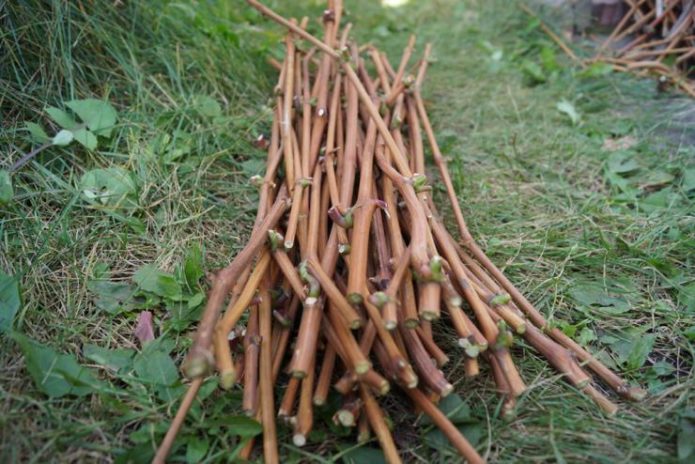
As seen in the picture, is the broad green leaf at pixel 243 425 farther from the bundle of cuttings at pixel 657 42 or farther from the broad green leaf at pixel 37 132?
the bundle of cuttings at pixel 657 42

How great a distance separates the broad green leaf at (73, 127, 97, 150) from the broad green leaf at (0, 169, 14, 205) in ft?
0.86

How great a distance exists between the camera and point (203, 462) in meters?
1.21

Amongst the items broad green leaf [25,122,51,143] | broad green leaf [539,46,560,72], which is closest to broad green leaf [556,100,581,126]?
broad green leaf [539,46,560,72]

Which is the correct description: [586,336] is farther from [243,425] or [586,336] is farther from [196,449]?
[196,449]

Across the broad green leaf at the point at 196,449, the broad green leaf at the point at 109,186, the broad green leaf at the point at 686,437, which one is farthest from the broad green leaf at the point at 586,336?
the broad green leaf at the point at 109,186

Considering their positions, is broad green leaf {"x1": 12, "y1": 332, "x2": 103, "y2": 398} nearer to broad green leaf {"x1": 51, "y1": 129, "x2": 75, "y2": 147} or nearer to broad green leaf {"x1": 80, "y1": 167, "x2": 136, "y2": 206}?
broad green leaf {"x1": 80, "y1": 167, "x2": 136, "y2": 206}

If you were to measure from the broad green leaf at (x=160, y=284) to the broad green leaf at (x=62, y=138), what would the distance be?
623 mm

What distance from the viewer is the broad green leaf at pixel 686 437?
47.2 inches

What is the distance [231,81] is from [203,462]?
1763 millimetres

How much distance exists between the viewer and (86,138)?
6.28 ft

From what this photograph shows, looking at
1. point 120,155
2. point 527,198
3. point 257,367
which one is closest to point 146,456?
point 257,367

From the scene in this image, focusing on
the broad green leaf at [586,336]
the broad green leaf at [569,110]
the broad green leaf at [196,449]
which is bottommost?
the broad green leaf at [196,449]

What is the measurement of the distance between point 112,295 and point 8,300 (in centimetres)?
27

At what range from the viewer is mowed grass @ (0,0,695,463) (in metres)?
1.27
